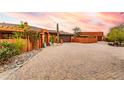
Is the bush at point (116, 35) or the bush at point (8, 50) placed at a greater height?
the bush at point (116, 35)

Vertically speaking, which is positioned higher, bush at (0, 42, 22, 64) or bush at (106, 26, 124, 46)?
bush at (106, 26, 124, 46)

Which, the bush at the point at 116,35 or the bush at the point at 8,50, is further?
the bush at the point at 116,35

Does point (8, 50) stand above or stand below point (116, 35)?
below

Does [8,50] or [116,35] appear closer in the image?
[8,50]

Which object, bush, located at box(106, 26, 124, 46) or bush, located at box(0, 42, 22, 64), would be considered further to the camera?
bush, located at box(106, 26, 124, 46)
